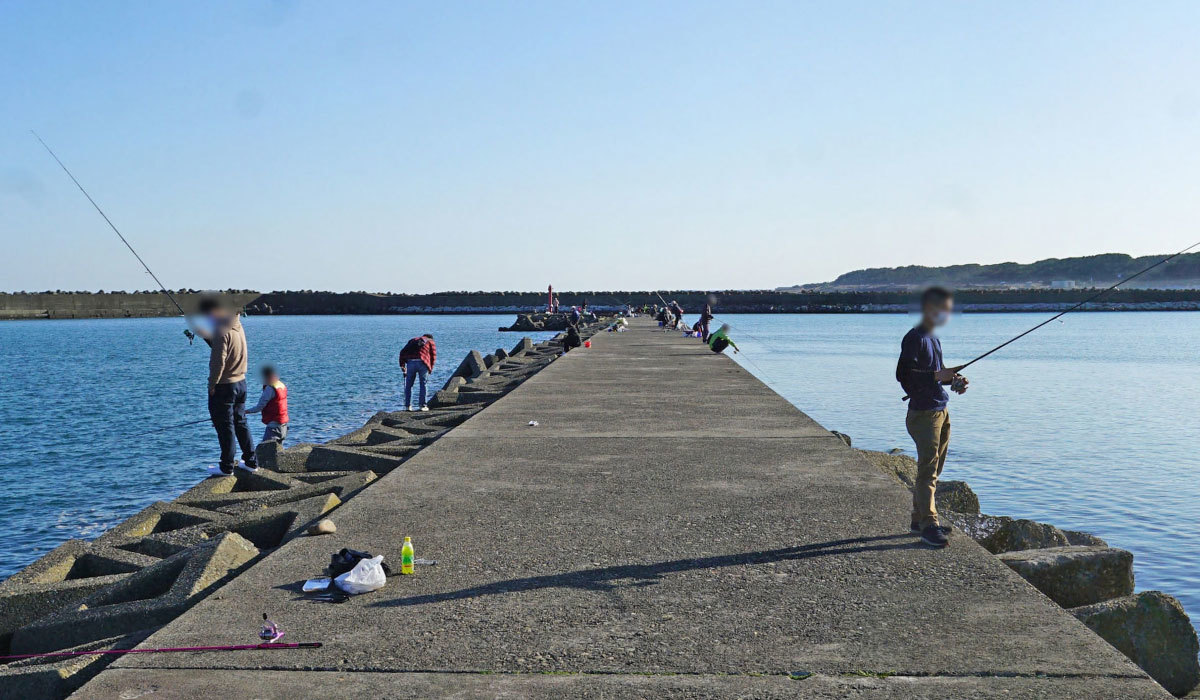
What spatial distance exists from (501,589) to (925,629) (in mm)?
1915

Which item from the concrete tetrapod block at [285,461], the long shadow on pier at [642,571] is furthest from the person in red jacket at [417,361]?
the long shadow on pier at [642,571]

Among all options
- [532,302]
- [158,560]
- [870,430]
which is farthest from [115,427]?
[532,302]

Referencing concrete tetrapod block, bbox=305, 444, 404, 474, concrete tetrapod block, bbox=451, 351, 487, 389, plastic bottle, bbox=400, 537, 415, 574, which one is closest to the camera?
plastic bottle, bbox=400, 537, 415, 574

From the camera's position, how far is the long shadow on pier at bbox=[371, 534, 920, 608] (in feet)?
14.7

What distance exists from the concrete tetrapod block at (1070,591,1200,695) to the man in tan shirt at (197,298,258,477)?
7.13 meters

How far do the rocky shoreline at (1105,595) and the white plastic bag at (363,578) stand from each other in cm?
328

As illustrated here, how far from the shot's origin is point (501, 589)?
455cm

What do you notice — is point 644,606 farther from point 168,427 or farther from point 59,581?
point 168,427

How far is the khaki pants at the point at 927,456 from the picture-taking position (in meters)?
5.29

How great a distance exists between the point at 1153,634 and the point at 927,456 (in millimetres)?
1377

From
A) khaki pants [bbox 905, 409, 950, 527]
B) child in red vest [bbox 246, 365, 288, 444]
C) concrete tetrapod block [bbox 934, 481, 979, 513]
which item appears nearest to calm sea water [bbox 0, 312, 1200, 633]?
concrete tetrapod block [bbox 934, 481, 979, 513]

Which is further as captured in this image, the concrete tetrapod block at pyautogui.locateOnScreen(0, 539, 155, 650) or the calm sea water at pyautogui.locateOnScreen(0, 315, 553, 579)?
the calm sea water at pyautogui.locateOnScreen(0, 315, 553, 579)

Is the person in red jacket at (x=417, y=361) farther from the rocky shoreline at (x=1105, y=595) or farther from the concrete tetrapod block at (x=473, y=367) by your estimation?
the rocky shoreline at (x=1105, y=595)

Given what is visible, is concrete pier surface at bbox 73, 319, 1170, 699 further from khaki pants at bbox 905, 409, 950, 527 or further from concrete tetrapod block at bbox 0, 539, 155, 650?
concrete tetrapod block at bbox 0, 539, 155, 650
